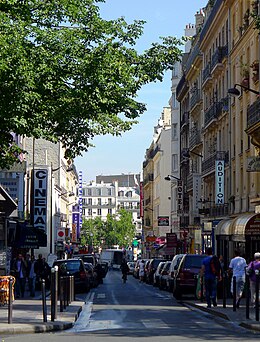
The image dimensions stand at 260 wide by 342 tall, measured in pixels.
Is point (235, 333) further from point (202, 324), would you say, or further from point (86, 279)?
point (86, 279)

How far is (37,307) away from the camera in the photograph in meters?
29.9

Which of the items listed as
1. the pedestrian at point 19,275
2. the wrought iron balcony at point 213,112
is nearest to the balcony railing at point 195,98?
the wrought iron balcony at point 213,112

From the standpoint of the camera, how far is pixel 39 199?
6156cm

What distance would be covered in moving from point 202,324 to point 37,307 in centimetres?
854

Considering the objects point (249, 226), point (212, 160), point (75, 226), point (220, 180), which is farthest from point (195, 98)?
point (75, 226)

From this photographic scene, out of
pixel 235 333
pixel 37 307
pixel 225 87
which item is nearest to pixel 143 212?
pixel 225 87

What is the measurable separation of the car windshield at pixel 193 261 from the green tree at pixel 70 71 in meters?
12.8

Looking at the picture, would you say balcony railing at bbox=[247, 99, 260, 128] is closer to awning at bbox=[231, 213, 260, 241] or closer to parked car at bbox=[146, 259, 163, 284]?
awning at bbox=[231, 213, 260, 241]

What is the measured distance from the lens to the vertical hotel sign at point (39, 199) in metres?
61.3

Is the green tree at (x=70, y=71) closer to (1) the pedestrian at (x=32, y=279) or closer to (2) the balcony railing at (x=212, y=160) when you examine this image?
(1) the pedestrian at (x=32, y=279)

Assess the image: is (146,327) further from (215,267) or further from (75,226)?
(75,226)

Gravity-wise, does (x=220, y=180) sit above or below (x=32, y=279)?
above

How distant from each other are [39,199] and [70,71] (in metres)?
39.3

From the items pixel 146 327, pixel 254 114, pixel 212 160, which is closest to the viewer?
pixel 146 327
